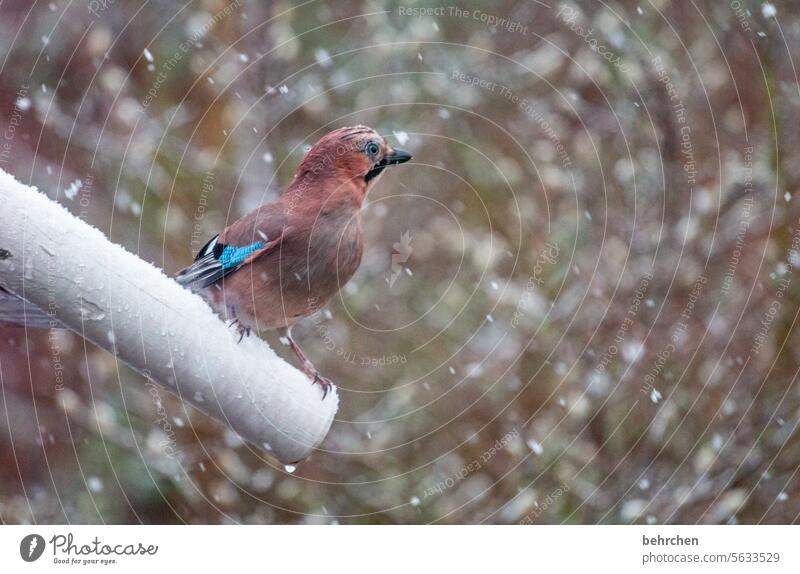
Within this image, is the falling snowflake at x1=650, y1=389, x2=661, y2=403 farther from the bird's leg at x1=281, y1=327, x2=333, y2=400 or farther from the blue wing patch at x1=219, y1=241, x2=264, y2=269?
the blue wing patch at x1=219, y1=241, x2=264, y2=269

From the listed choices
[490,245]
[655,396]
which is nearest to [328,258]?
[490,245]

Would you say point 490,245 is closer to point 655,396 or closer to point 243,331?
point 655,396

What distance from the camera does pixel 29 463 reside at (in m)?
1.61

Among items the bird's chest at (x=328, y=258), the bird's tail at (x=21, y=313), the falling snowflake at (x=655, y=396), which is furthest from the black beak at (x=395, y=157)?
the falling snowflake at (x=655, y=396)

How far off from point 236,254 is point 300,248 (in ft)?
0.29

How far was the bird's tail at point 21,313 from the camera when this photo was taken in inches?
40.4

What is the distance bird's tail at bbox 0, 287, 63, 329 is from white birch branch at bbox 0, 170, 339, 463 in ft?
0.16

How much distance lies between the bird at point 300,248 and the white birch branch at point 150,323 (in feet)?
0.27

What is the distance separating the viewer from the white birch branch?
3.08ft

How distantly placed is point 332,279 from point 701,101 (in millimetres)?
857

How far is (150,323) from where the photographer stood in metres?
1.00

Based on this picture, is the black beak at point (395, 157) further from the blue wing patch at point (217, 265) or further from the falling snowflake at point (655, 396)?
the falling snowflake at point (655, 396)

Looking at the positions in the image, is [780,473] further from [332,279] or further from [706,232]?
[332,279]

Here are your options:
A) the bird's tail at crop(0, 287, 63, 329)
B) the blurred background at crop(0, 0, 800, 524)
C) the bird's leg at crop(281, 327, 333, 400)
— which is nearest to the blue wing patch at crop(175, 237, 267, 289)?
the bird's leg at crop(281, 327, 333, 400)
